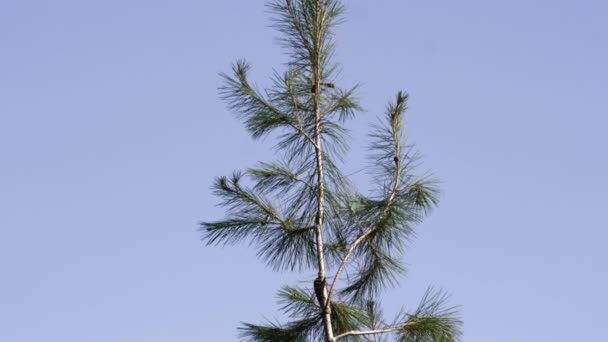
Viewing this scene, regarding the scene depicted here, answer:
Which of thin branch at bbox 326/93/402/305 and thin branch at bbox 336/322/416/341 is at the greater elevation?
thin branch at bbox 326/93/402/305

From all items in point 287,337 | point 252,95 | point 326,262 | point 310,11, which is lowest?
point 287,337

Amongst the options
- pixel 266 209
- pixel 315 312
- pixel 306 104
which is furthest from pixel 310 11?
pixel 315 312

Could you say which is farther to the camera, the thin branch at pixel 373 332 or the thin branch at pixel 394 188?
A: the thin branch at pixel 394 188

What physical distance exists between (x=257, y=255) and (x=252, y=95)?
1.00 m

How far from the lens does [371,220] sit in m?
7.59

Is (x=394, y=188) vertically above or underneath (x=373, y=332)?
above

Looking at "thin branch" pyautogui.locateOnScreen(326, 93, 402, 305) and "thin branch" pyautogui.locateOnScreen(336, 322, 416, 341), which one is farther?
"thin branch" pyautogui.locateOnScreen(326, 93, 402, 305)

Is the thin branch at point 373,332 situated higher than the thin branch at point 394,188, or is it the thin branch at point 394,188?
the thin branch at point 394,188

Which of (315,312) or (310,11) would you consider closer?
(315,312)

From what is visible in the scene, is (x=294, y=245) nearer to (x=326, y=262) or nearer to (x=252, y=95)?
(x=326, y=262)

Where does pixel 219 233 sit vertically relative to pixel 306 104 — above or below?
below

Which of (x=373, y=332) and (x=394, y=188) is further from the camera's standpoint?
(x=394, y=188)

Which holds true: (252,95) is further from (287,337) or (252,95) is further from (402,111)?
(287,337)

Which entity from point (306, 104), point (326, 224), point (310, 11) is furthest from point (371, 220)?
point (310, 11)
